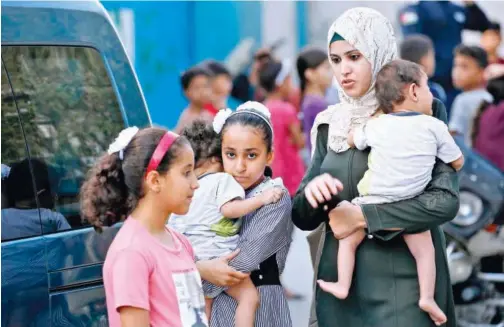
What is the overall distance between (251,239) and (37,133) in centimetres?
83

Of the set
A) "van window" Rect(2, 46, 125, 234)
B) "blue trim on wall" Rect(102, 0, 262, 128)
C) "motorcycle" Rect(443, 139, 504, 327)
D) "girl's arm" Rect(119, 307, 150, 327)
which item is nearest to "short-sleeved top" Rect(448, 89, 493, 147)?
"motorcycle" Rect(443, 139, 504, 327)

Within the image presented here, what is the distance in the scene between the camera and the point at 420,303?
3.67 meters

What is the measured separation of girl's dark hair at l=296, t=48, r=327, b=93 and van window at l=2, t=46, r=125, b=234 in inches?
196

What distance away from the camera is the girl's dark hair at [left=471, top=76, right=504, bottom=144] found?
24.6 feet

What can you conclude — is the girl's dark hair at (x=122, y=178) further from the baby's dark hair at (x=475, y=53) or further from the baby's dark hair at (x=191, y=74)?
the baby's dark hair at (x=475, y=53)

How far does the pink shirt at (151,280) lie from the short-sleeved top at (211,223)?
1.68 feet

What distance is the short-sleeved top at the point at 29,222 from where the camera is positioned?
3598mm

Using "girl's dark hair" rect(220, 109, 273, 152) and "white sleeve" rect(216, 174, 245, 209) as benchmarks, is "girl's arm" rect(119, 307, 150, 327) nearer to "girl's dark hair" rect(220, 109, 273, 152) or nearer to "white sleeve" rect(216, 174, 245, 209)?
"white sleeve" rect(216, 174, 245, 209)

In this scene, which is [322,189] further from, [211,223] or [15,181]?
[15,181]

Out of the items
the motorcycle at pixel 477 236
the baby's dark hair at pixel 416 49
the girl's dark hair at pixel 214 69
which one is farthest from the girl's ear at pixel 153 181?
the girl's dark hair at pixel 214 69

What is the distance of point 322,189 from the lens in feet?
11.8

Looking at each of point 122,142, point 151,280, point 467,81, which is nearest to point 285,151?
point 467,81

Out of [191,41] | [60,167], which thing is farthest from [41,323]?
[191,41]

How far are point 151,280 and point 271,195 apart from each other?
81 centimetres
